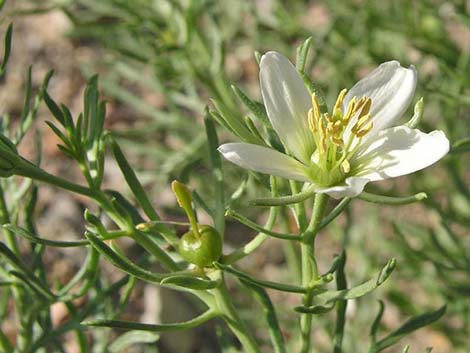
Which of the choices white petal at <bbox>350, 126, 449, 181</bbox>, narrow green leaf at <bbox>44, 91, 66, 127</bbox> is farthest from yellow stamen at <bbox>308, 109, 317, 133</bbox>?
narrow green leaf at <bbox>44, 91, 66, 127</bbox>

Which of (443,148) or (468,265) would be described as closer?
(443,148)

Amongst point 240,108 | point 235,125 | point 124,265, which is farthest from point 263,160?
point 240,108

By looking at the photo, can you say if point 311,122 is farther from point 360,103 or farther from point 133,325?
point 133,325

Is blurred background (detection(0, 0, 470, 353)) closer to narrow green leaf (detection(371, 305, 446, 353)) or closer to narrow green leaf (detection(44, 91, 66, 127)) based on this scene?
narrow green leaf (detection(44, 91, 66, 127))

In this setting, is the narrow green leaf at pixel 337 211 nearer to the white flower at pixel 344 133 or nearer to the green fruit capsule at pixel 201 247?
the white flower at pixel 344 133

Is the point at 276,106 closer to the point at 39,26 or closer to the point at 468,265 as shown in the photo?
the point at 468,265

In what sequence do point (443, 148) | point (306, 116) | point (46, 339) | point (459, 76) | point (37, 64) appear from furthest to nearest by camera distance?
point (37, 64)
point (459, 76)
point (46, 339)
point (306, 116)
point (443, 148)

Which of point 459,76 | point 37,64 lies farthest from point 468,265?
point 37,64
